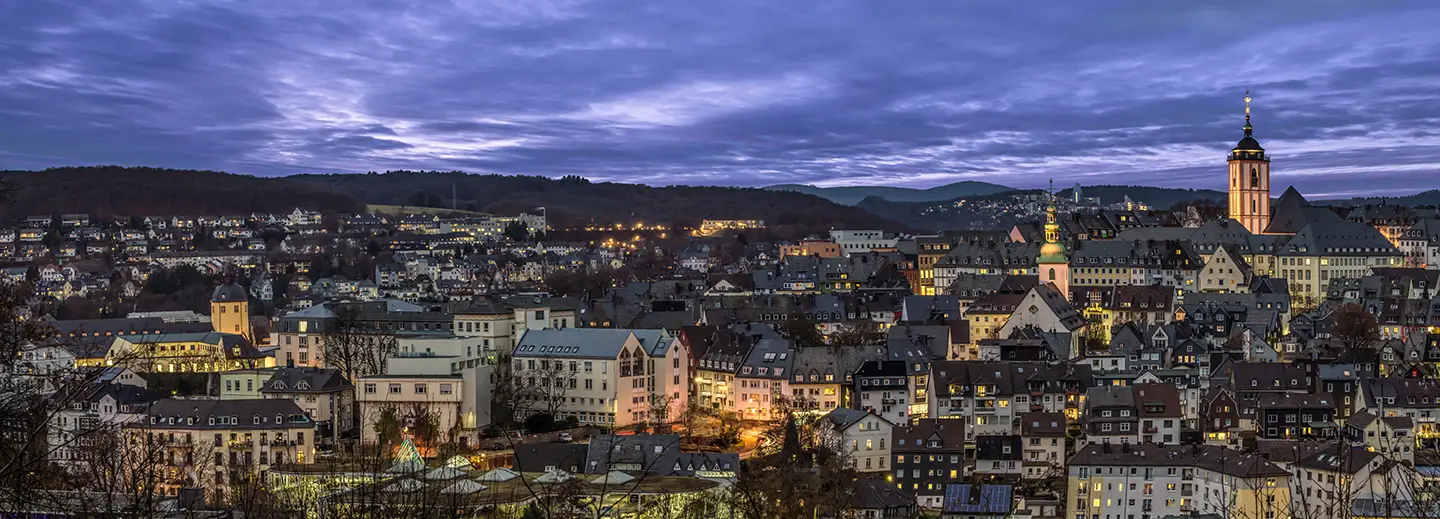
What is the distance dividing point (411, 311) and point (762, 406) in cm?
1319

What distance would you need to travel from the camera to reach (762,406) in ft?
127

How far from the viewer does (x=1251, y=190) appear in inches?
2729

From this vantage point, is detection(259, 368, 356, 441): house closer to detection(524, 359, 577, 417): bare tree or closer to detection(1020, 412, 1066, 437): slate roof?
detection(524, 359, 577, 417): bare tree

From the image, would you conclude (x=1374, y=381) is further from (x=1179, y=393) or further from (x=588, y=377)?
(x=588, y=377)

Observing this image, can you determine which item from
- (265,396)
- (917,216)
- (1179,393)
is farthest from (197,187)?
(1179,393)

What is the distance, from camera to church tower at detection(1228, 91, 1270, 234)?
6894 centimetres

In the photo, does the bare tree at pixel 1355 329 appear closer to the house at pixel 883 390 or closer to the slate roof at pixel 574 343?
the house at pixel 883 390

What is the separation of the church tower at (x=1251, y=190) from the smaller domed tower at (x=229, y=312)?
141 ft

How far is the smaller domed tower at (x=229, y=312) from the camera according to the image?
5241 centimetres

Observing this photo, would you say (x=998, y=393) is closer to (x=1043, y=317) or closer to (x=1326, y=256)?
(x=1043, y=317)

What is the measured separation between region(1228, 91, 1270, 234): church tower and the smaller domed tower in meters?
43.0

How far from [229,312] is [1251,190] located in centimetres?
4478

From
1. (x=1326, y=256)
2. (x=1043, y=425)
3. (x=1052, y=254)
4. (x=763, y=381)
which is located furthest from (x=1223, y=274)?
(x=1043, y=425)

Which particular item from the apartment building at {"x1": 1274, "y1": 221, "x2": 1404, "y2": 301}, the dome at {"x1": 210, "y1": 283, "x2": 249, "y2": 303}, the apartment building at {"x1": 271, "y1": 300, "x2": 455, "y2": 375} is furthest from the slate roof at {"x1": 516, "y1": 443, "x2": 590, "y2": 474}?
the apartment building at {"x1": 1274, "y1": 221, "x2": 1404, "y2": 301}
